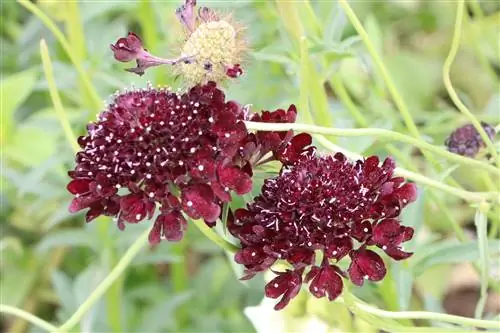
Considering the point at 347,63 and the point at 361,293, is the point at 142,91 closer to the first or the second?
the point at 361,293

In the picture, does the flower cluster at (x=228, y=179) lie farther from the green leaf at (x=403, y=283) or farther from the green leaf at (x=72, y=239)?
the green leaf at (x=72, y=239)

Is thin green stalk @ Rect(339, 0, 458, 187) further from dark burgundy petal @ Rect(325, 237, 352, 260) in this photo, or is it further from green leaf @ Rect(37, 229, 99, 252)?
green leaf @ Rect(37, 229, 99, 252)

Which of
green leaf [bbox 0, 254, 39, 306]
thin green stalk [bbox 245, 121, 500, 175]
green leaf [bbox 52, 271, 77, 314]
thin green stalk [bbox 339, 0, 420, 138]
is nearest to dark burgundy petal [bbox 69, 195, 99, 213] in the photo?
thin green stalk [bbox 245, 121, 500, 175]

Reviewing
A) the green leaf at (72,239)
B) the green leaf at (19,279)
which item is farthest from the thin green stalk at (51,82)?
the green leaf at (19,279)

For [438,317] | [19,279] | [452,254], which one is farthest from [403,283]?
[19,279]

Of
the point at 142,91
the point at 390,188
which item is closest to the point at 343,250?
the point at 390,188

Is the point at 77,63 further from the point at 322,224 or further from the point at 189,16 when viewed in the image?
the point at 322,224

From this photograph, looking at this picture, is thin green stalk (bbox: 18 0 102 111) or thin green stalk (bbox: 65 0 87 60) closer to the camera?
thin green stalk (bbox: 18 0 102 111)
